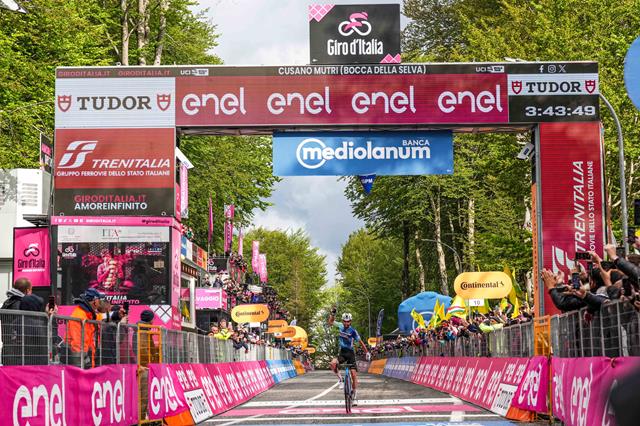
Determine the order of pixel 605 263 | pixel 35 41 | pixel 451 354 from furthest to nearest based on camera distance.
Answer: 1. pixel 35 41
2. pixel 451 354
3. pixel 605 263

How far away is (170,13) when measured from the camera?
42.9 m

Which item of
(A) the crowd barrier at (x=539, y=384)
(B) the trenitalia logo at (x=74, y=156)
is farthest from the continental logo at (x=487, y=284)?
(B) the trenitalia logo at (x=74, y=156)

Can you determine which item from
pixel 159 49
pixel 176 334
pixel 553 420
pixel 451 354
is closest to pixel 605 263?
pixel 553 420

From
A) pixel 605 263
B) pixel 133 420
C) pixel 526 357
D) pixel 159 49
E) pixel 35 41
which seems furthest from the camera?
pixel 159 49

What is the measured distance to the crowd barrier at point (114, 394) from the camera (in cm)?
891

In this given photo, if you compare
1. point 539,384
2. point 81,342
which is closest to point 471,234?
point 539,384

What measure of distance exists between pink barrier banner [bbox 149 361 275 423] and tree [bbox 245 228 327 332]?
101148mm

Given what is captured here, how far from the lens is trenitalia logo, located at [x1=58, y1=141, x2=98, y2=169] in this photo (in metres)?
21.0

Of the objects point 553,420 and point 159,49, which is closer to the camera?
point 553,420

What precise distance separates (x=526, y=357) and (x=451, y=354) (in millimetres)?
14157

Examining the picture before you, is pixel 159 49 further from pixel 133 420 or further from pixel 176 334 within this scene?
pixel 133 420

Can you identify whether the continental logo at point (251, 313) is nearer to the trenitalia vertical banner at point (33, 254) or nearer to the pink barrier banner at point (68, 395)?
the trenitalia vertical banner at point (33, 254)

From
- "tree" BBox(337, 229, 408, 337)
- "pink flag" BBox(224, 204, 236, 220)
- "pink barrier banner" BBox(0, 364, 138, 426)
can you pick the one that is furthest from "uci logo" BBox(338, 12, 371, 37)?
"tree" BBox(337, 229, 408, 337)

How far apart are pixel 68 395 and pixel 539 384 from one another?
7.60 meters
